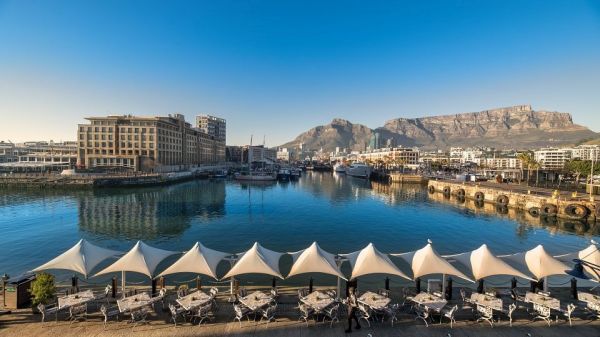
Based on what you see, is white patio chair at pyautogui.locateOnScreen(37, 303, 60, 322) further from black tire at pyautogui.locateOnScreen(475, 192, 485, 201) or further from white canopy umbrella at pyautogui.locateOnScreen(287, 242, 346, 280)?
black tire at pyautogui.locateOnScreen(475, 192, 485, 201)

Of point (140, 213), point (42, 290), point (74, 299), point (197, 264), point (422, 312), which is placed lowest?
point (140, 213)

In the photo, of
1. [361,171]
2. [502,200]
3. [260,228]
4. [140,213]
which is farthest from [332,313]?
[361,171]

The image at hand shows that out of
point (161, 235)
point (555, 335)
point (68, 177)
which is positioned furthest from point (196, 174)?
point (555, 335)

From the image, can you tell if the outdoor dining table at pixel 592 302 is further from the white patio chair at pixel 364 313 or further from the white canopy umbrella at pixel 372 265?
the white patio chair at pixel 364 313

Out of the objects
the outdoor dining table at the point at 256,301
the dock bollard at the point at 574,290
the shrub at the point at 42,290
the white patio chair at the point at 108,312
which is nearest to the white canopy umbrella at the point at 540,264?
the dock bollard at the point at 574,290

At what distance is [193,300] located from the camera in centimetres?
Answer: 1198

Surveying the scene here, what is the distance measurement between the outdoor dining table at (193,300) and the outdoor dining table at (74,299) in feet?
13.3

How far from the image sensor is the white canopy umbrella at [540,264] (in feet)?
41.6

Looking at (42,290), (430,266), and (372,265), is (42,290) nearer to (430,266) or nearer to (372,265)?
(372,265)

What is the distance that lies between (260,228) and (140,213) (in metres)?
24.4

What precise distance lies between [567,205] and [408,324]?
5433 cm

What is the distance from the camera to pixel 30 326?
35.6 feet

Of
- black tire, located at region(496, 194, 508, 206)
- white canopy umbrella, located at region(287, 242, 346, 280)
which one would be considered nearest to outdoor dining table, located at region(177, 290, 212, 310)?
white canopy umbrella, located at region(287, 242, 346, 280)

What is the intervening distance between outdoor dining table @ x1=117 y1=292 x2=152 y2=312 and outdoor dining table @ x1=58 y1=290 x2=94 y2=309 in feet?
5.10
